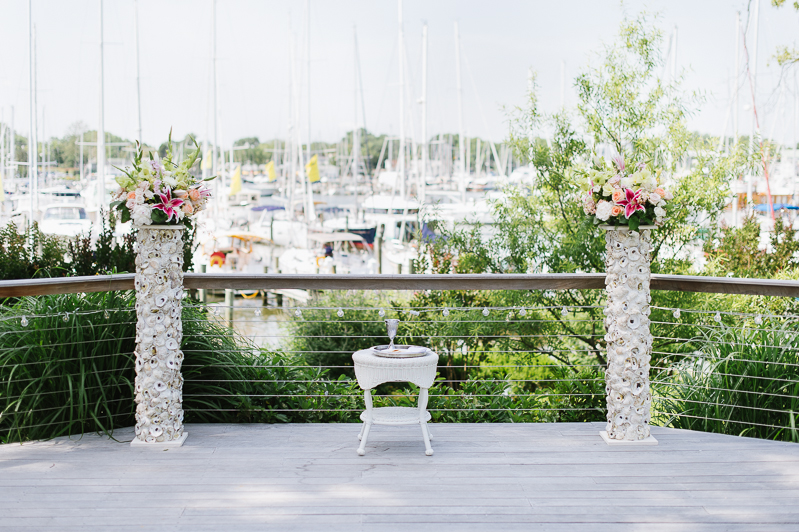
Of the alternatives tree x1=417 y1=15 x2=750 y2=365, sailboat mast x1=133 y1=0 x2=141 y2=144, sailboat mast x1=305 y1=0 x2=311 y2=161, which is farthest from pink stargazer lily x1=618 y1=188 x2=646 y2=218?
sailboat mast x1=305 y1=0 x2=311 y2=161

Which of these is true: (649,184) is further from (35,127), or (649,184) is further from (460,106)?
(460,106)

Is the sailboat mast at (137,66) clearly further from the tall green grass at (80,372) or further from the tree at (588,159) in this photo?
the tall green grass at (80,372)

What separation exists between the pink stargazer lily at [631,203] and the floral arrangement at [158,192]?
2455 mm

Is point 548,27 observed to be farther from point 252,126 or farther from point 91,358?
point 91,358

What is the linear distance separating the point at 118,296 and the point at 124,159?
15.1m

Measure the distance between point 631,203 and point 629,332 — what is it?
0.77 m

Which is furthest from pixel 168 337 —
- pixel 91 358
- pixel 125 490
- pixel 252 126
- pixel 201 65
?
pixel 252 126

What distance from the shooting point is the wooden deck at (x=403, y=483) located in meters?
2.86

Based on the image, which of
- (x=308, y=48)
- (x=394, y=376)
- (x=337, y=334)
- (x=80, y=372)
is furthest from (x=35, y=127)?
(x=394, y=376)

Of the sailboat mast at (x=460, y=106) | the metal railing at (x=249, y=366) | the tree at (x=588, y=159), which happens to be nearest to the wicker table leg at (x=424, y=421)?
the metal railing at (x=249, y=366)

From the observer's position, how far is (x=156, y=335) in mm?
3807

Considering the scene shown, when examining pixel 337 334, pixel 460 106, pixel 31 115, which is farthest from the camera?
pixel 460 106

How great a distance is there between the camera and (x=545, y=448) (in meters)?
3.84

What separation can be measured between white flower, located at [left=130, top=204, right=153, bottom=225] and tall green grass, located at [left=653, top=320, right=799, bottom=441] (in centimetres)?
332
